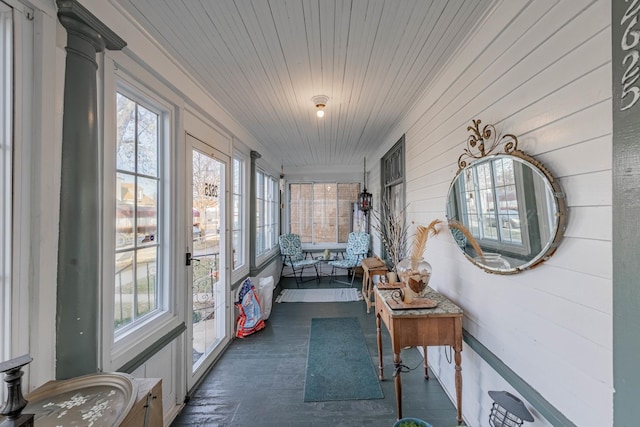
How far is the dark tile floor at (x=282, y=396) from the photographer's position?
1.93 metres

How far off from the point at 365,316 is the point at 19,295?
3.53m

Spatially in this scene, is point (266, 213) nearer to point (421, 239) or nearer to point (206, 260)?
point (206, 260)

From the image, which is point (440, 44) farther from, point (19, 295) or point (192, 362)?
point (192, 362)

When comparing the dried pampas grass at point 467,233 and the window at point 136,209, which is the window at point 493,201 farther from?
the window at point 136,209

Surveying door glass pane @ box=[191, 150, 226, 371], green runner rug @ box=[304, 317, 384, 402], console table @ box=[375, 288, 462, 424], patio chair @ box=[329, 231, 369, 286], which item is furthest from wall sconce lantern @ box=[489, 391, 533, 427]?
patio chair @ box=[329, 231, 369, 286]

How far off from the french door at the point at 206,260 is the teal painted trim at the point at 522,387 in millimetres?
2123

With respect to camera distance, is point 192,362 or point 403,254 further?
point 403,254

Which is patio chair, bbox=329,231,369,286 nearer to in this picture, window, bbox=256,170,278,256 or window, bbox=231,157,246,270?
window, bbox=256,170,278,256

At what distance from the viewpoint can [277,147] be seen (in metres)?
4.75

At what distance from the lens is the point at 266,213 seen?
5145 mm

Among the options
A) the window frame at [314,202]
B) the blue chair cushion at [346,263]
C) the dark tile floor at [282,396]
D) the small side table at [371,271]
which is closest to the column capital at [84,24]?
the dark tile floor at [282,396]

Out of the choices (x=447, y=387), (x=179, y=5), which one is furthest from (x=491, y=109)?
(x=447, y=387)

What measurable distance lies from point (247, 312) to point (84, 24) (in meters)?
2.91

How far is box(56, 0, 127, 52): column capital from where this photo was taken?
114 cm
